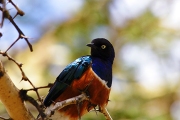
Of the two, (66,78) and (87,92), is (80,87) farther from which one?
(66,78)

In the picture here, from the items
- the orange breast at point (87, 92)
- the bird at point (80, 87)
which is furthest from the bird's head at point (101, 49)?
the orange breast at point (87, 92)

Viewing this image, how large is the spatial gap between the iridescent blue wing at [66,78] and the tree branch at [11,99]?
26.4 inches

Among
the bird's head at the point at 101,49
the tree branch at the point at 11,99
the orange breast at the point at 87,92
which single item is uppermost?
the bird's head at the point at 101,49

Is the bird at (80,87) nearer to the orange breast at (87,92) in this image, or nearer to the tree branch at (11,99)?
the orange breast at (87,92)

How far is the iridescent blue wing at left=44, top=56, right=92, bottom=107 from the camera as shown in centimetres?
301

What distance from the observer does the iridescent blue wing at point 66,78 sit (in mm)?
3012

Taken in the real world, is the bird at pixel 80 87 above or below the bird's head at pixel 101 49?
below

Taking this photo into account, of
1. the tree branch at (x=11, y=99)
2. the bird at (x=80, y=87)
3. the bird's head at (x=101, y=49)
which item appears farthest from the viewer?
the bird's head at (x=101, y=49)

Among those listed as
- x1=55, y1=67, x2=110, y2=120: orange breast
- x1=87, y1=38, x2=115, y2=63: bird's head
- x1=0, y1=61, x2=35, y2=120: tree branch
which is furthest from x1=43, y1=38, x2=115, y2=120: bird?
x1=0, y1=61, x2=35, y2=120: tree branch

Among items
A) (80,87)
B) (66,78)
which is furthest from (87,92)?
(66,78)

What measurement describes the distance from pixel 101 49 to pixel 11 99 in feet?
5.15

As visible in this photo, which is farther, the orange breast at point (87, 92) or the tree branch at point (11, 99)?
the orange breast at point (87, 92)

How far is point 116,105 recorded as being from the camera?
5.80 metres

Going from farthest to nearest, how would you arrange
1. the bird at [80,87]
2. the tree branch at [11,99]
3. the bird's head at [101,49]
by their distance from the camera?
the bird's head at [101,49]
the bird at [80,87]
the tree branch at [11,99]
